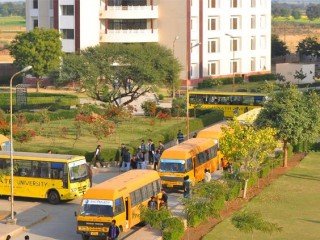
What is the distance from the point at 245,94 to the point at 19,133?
24.7 meters

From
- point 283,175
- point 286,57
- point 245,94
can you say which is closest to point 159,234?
point 283,175

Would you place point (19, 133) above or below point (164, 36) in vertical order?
below

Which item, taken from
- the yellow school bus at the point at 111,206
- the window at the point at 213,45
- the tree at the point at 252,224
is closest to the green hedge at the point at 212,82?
the window at the point at 213,45

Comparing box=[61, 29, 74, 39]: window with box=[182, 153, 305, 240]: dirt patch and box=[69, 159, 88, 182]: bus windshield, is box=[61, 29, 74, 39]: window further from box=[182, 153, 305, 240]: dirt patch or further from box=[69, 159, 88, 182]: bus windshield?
box=[69, 159, 88, 182]: bus windshield

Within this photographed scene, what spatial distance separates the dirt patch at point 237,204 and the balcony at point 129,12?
4741cm

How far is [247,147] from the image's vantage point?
→ 1874 inches

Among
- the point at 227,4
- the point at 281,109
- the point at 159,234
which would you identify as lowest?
the point at 159,234

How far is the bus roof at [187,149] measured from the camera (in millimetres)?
47656

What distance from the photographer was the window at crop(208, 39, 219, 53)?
111 m

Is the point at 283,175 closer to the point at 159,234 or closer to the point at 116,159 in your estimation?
the point at 116,159

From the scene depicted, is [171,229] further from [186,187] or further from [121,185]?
[186,187]

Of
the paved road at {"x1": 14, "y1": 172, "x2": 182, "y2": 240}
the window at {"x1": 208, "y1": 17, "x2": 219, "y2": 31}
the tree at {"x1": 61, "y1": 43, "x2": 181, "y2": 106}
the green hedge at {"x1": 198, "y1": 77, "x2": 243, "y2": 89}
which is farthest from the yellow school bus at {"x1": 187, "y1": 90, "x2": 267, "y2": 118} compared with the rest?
the window at {"x1": 208, "y1": 17, "x2": 219, "y2": 31}

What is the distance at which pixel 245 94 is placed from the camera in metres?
77.8

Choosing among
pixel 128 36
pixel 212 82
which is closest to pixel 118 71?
pixel 212 82
